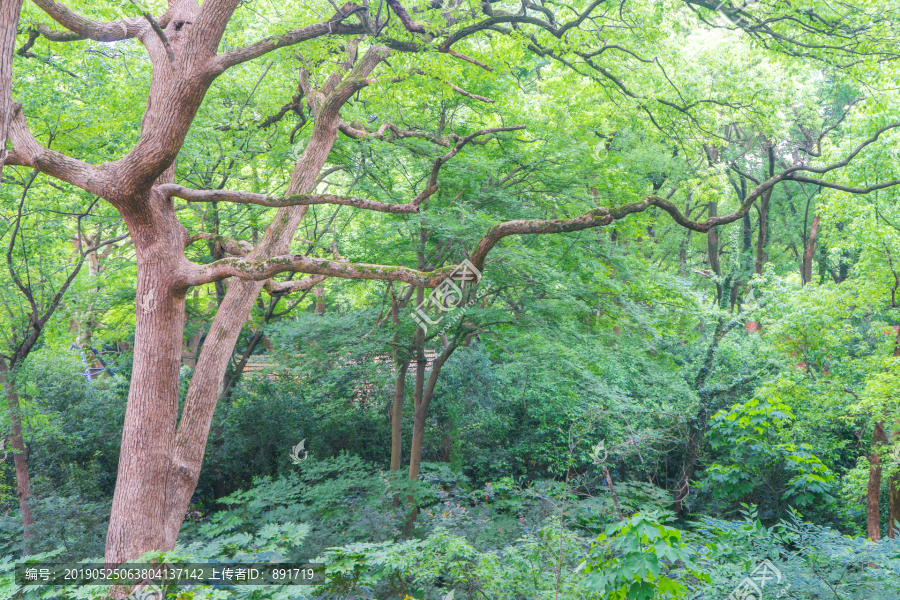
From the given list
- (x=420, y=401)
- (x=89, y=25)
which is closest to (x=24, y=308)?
(x=89, y=25)

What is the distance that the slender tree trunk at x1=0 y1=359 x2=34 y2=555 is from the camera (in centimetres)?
701

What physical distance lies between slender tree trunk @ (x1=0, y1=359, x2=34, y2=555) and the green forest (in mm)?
35

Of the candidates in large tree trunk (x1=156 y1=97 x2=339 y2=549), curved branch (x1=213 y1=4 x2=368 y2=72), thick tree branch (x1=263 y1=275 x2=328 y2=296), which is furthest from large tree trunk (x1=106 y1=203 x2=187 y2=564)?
curved branch (x1=213 y1=4 x2=368 y2=72)

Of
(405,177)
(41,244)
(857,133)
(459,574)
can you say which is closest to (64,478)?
(41,244)

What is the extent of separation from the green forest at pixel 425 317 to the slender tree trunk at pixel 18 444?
4 cm

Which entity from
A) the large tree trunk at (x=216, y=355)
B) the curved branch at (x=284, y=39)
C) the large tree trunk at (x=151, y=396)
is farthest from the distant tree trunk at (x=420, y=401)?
the curved branch at (x=284, y=39)

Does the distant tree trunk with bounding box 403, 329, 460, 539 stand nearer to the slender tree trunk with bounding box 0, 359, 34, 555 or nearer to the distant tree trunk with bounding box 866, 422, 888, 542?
the slender tree trunk with bounding box 0, 359, 34, 555

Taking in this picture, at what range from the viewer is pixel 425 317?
7750mm

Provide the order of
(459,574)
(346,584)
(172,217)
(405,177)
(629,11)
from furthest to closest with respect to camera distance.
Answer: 1. (405,177)
2. (629,11)
3. (172,217)
4. (459,574)
5. (346,584)

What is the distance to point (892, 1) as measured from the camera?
21.1 ft

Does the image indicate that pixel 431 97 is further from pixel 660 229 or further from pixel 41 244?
pixel 660 229

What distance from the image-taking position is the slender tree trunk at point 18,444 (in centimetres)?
701

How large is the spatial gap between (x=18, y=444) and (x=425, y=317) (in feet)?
18.9

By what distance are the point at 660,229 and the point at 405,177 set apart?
13424mm
